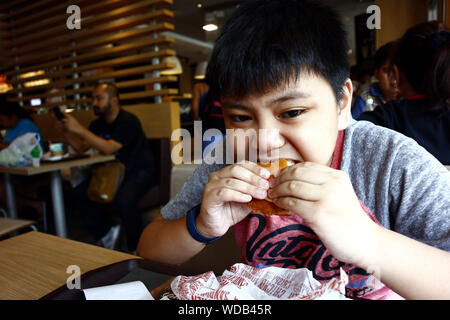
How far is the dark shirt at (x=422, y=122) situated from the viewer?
157cm

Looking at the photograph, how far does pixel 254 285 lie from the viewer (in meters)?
0.58

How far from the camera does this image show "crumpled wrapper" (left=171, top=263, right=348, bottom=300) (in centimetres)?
54

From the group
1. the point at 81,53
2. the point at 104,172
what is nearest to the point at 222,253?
the point at 104,172

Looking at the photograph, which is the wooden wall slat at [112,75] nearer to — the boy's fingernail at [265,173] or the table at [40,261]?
the table at [40,261]

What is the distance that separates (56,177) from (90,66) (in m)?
2.80

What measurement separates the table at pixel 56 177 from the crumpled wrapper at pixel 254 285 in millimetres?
2703

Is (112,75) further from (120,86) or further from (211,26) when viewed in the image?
(211,26)

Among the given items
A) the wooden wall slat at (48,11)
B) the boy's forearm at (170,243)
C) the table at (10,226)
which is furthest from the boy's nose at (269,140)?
the wooden wall slat at (48,11)

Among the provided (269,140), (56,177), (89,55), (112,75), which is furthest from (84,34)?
(269,140)

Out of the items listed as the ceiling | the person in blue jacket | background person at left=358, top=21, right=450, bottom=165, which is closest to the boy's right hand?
background person at left=358, top=21, right=450, bottom=165

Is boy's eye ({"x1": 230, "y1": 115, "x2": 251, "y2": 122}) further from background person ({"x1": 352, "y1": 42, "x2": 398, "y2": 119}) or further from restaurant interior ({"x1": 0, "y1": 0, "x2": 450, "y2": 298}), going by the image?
background person ({"x1": 352, "y1": 42, "x2": 398, "y2": 119})

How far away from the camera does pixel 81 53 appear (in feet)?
18.4

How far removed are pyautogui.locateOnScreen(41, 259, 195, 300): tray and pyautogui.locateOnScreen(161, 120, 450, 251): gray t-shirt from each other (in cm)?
53

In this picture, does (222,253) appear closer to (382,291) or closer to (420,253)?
(382,291)
